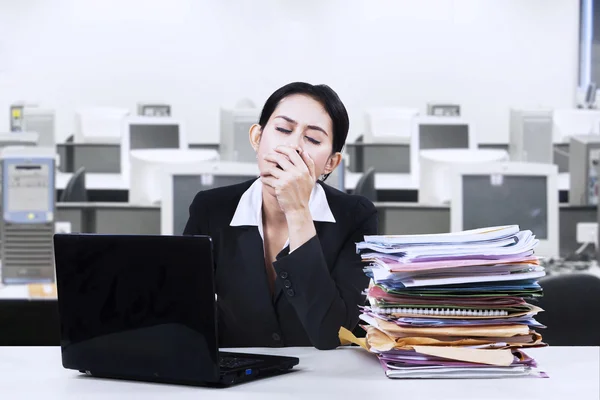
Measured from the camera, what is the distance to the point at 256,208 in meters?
2.12

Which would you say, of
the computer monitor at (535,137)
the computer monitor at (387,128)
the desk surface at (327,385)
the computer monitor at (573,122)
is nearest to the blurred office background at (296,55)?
the computer monitor at (573,122)

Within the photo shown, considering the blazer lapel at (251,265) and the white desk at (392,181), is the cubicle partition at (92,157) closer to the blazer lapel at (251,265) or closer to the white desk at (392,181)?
the white desk at (392,181)

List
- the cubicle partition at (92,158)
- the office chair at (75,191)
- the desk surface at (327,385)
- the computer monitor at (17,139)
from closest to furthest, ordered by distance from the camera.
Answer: the desk surface at (327,385), the office chair at (75,191), the computer monitor at (17,139), the cubicle partition at (92,158)

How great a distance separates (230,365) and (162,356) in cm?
12

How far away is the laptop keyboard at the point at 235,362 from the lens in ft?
5.04

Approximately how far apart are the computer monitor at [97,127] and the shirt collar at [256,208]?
20.4ft

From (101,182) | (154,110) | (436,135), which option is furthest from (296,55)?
(436,135)

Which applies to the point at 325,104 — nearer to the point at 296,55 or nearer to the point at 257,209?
the point at 257,209

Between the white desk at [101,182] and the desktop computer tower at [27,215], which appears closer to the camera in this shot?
the desktop computer tower at [27,215]

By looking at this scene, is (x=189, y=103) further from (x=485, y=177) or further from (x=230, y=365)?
(x=230, y=365)

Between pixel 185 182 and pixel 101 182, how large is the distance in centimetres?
337

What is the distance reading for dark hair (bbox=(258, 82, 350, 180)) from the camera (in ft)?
6.63

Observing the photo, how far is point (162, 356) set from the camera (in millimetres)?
1495

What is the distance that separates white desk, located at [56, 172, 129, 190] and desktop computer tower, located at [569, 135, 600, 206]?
3181 millimetres
